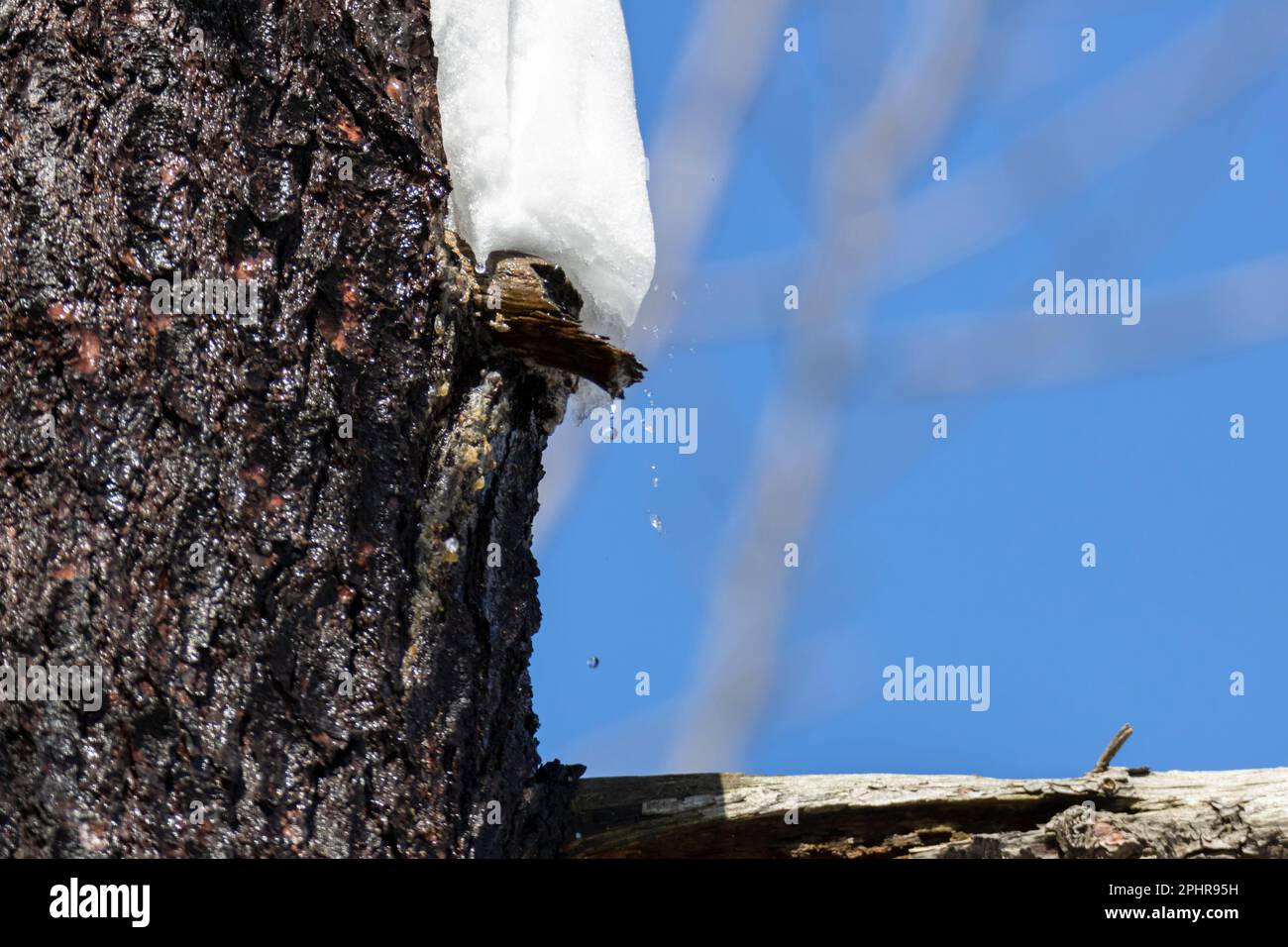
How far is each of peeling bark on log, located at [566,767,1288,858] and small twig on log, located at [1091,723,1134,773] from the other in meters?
0.02

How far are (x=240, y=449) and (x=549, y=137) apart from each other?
0.71 metres

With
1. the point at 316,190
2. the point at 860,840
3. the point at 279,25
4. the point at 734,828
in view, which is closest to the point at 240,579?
the point at 316,190

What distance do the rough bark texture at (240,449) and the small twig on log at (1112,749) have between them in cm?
Result: 99

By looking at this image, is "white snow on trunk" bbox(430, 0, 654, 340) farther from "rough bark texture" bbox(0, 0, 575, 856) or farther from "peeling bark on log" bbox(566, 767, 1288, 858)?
"peeling bark on log" bbox(566, 767, 1288, 858)

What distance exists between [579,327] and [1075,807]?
1.09 meters

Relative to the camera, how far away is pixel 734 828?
2.03 m

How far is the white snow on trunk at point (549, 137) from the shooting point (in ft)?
6.34

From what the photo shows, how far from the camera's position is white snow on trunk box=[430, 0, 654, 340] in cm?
193

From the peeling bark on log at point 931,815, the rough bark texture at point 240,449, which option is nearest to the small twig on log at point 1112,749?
the peeling bark on log at point 931,815

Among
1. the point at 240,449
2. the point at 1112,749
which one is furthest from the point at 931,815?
the point at 240,449

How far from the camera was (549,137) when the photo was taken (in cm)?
197

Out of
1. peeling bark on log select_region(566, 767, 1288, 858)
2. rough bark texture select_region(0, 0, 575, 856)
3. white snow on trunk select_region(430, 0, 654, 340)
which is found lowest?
peeling bark on log select_region(566, 767, 1288, 858)

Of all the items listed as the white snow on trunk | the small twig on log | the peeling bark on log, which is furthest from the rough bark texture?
the small twig on log
